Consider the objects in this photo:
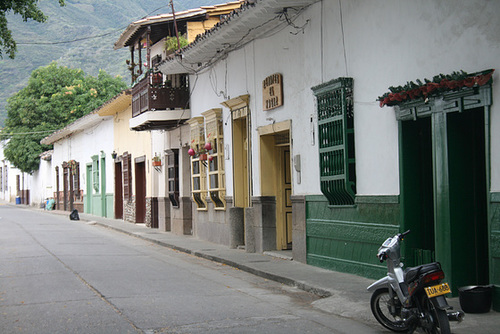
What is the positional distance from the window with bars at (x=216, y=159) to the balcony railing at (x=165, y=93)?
2.25 meters

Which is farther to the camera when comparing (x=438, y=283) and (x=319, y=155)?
(x=319, y=155)

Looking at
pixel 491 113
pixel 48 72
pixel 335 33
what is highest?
pixel 48 72

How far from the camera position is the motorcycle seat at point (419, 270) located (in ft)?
23.0

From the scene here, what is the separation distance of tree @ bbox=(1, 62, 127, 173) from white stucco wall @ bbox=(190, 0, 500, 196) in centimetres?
3698

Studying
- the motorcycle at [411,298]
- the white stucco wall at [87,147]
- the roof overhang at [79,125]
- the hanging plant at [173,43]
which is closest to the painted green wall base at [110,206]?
the white stucco wall at [87,147]

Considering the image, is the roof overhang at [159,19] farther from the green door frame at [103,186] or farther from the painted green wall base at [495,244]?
the painted green wall base at [495,244]

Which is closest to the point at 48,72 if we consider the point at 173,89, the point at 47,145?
the point at 47,145

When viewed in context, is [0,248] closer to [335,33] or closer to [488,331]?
[335,33]

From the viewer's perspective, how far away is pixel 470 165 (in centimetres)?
909

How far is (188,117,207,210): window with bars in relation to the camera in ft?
62.9

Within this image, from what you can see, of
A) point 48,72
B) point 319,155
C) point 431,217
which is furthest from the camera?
point 48,72

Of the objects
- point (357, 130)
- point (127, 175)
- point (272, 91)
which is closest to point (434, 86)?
point (357, 130)

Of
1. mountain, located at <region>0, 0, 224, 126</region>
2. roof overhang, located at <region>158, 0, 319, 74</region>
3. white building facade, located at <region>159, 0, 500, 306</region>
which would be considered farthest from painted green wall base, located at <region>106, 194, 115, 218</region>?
mountain, located at <region>0, 0, 224, 126</region>

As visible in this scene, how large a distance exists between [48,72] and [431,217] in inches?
1803
